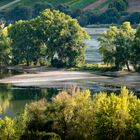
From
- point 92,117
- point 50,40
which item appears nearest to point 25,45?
point 50,40

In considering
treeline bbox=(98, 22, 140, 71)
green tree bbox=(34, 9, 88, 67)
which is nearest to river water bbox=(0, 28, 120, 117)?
treeline bbox=(98, 22, 140, 71)

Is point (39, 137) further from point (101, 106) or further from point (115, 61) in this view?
point (115, 61)

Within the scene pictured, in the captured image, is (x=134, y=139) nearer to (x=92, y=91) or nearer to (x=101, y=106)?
(x=101, y=106)

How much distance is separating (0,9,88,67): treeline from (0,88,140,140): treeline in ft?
299

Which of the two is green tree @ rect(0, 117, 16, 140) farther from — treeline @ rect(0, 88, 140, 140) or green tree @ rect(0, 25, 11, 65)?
green tree @ rect(0, 25, 11, 65)

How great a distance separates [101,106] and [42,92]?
52.1 m

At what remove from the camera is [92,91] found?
120m

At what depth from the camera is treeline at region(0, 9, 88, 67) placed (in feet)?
549

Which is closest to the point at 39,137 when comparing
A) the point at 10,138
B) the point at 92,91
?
the point at 10,138

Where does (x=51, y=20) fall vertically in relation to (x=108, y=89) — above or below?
above

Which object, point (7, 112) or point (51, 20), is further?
point (51, 20)

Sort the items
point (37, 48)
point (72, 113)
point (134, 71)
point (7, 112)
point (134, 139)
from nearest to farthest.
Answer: point (134, 139) → point (72, 113) → point (7, 112) → point (134, 71) → point (37, 48)

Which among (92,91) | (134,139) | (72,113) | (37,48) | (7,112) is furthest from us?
(37,48)

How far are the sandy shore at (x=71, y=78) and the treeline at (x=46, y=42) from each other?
10.2 meters
